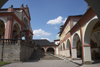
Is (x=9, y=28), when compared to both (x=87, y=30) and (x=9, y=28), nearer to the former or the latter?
(x=9, y=28)

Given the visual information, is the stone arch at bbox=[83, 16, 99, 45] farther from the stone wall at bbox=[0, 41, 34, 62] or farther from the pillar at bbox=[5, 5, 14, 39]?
the pillar at bbox=[5, 5, 14, 39]

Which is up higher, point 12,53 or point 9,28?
point 9,28

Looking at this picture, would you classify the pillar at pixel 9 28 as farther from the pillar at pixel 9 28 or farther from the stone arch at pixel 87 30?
the stone arch at pixel 87 30

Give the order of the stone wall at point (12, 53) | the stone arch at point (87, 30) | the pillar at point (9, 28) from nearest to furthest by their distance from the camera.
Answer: the stone arch at point (87, 30) < the stone wall at point (12, 53) < the pillar at point (9, 28)

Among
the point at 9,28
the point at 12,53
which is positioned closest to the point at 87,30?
the point at 12,53

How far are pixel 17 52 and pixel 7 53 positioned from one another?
4.52 ft

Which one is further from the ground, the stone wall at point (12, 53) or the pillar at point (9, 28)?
the pillar at point (9, 28)

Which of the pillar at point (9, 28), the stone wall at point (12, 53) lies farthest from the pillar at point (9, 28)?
the stone wall at point (12, 53)

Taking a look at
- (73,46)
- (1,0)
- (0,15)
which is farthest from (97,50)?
(1,0)

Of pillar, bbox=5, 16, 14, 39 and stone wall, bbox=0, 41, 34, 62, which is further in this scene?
pillar, bbox=5, 16, 14, 39

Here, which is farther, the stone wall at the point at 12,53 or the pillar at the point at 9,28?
the pillar at the point at 9,28

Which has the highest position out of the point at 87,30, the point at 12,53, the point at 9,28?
the point at 9,28

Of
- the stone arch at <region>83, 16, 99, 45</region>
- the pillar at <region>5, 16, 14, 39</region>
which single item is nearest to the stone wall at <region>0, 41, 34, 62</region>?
the pillar at <region>5, 16, 14, 39</region>

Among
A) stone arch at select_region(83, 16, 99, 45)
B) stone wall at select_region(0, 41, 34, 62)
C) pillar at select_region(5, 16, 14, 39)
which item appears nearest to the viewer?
stone arch at select_region(83, 16, 99, 45)
